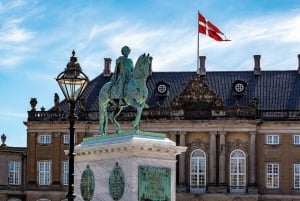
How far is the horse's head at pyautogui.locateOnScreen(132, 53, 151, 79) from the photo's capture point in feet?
85.6

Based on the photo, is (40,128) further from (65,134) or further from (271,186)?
(271,186)

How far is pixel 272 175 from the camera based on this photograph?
6950cm

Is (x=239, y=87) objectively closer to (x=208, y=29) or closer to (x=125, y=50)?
(x=208, y=29)

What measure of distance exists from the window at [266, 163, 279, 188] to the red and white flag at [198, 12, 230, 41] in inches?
403

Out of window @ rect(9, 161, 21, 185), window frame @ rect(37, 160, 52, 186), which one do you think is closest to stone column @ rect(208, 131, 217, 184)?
window frame @ rect(37, 160, 52, 186)

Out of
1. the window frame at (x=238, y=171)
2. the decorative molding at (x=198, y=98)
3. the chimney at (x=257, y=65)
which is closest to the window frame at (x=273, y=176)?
the window frame at (x=238, y=171)

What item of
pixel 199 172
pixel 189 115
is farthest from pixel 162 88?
pixel 199 172

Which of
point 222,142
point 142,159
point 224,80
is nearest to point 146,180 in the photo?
point 142,159

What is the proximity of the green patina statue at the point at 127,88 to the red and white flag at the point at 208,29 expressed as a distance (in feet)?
131

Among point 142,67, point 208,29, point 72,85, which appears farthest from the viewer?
point 208,29

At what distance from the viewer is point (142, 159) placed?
2486 centimetres

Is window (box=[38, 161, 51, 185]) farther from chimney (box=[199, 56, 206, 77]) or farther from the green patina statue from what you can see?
the green patina statue

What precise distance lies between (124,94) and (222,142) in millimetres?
43566

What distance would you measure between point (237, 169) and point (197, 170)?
2.91 m
